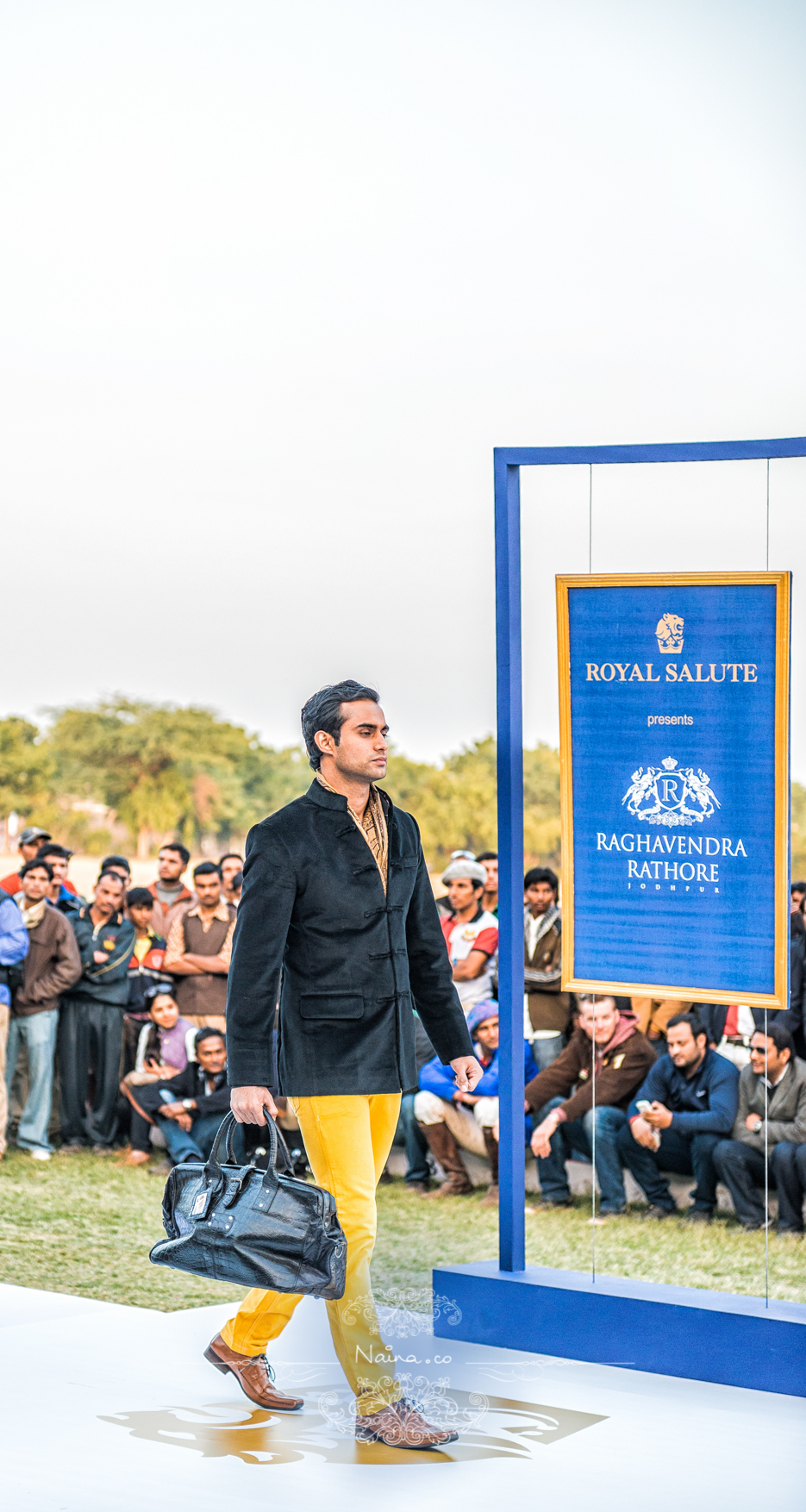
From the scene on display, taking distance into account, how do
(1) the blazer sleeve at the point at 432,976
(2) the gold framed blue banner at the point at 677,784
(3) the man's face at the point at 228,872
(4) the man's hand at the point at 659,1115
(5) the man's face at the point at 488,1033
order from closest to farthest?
(1) the blazer sleeve at the point at 432,976 < (2) the gold framed blue banner at the point at 677,784 < (4) the man's hand at the point at 659,1115 < (5) the man's face at the point at 488,1033 < (3) the man's face at the point at 228,872

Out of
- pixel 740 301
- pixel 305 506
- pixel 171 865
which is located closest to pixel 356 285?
pixel 305 506

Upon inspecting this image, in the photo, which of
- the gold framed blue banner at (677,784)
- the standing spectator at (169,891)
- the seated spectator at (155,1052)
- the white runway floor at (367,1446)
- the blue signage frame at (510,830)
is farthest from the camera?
the standing spectator at (169,891)

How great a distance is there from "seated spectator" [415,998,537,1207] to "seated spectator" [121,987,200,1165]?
4.03 ft

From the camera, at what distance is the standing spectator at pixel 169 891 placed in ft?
26.9

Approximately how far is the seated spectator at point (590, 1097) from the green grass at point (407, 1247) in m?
0.15

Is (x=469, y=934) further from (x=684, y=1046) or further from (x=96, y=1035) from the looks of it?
(x=96, y=1035)

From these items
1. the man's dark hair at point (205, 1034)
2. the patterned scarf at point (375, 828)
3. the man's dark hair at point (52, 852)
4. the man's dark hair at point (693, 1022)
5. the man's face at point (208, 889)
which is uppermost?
the patterned scarf at point (375, 828)

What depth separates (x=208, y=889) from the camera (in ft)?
26.3

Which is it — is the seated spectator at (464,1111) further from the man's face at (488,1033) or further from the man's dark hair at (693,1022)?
the man's dark hair at (693,1022)

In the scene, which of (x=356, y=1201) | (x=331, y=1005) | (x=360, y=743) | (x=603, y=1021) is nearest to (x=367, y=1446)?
(x=356, y=1201)

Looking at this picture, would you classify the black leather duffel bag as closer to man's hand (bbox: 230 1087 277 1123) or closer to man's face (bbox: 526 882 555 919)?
man's hand (bbox: 230 1087 277 1123)

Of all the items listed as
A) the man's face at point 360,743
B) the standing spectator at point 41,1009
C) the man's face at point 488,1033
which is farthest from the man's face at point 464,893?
the man's face at point 360,743

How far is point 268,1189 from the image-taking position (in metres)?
3.43

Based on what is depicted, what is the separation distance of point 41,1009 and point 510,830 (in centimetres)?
425
